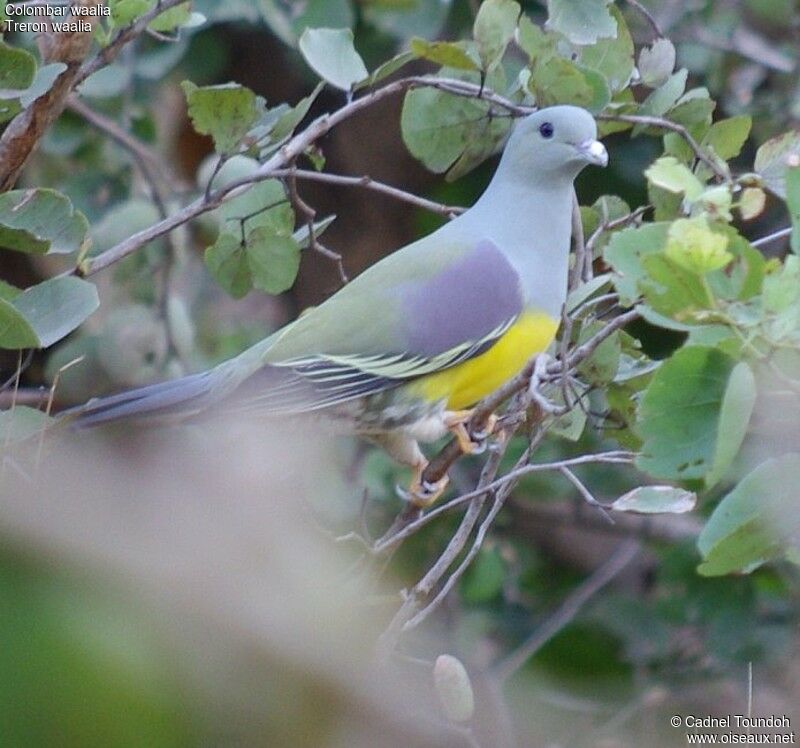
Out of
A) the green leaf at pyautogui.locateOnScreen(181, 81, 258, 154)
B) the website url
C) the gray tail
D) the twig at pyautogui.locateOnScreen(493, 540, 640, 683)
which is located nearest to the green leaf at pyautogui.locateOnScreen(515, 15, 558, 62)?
the green leaf at pyautogui.locateOnScreen(181, 81, 258, 154)

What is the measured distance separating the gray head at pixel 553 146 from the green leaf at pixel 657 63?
0.10 meters

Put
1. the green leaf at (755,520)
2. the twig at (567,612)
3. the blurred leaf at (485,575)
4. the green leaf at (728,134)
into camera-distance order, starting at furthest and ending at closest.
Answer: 1. the twig at (567,612)
2. the blurred leaf at (485,575)
3. the green leaf at (728,134)
4. the green leaf at (755,520)

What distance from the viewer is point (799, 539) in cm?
139

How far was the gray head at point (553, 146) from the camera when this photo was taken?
2.03m

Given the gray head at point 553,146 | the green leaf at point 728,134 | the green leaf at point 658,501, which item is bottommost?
the green leaf at point 658,501

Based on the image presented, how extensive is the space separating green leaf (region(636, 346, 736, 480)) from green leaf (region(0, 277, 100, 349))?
719 millimetres

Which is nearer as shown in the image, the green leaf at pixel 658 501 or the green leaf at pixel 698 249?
the green leaf at pixel 698 249

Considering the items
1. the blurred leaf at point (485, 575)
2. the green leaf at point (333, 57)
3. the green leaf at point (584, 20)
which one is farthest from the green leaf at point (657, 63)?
the blurred leaf at point (485, 575)

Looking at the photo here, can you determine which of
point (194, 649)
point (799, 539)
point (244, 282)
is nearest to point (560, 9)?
point (244, 282)

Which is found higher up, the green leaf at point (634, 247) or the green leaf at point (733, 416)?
the green leaf at point (634, 247)

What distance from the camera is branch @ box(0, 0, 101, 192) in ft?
5.86

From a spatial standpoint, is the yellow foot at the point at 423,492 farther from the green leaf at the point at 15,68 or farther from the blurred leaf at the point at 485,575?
the blurred leaf at the point at 485,575


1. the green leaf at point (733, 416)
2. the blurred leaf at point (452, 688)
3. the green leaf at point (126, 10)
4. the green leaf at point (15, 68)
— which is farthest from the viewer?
the green leaf at point (126, 10)

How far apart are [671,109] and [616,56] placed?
11 cm
